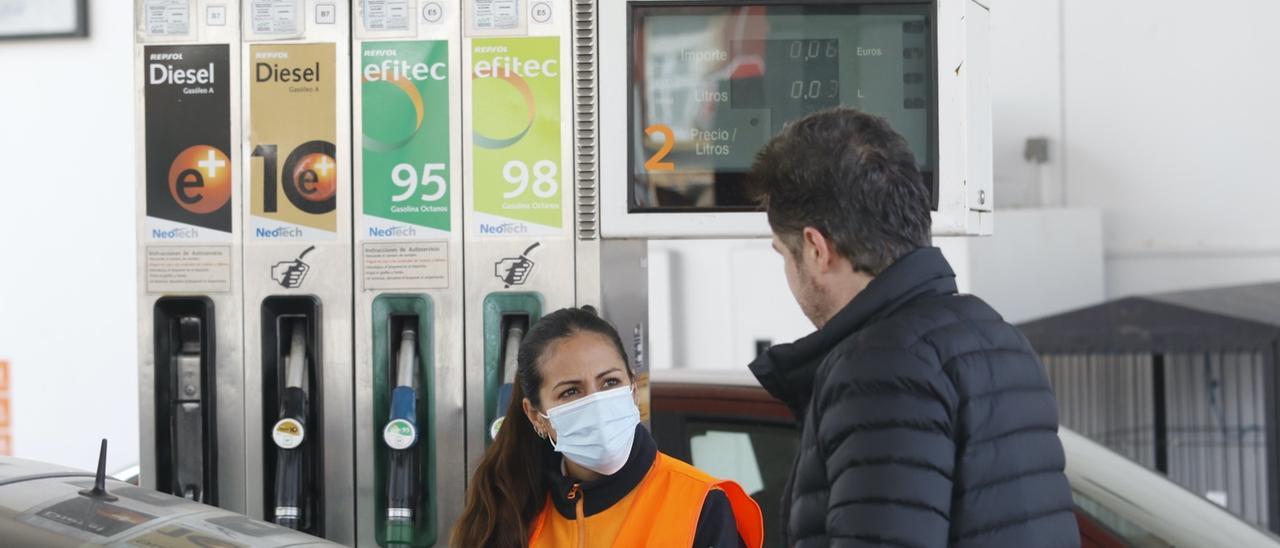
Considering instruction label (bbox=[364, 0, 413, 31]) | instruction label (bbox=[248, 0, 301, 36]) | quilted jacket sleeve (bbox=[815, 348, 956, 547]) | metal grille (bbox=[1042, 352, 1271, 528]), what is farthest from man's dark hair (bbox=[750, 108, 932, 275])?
metal grille (bbox=[1042, 352, 1271, 528])

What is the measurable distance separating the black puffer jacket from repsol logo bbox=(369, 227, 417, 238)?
1.16m

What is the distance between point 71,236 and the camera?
8539 mm

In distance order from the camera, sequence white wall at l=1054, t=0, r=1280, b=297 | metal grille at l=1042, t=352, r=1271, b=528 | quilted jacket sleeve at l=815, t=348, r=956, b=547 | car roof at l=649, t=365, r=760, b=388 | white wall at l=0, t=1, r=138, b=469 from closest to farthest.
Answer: quilted jacket sleeve at l=815, t=348, r=956, b=547 → car roof at l=649, t=365, r=760, b=388 → metal grille at l=1042, t=352, r=1271, b=528 → white wall at l=0, t=1, r=138, b=469 → white wall at l=1054, t=0, r=1280, b=297

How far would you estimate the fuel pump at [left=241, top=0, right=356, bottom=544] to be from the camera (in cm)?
288


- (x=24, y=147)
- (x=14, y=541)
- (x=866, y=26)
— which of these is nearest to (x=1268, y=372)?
(x=866, y=26)

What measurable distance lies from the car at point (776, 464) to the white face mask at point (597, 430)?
1.30m

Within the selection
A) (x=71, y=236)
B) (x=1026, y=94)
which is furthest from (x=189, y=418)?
(x=1026, y=94)

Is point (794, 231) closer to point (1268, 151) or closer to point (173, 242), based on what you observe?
point (173, 242)

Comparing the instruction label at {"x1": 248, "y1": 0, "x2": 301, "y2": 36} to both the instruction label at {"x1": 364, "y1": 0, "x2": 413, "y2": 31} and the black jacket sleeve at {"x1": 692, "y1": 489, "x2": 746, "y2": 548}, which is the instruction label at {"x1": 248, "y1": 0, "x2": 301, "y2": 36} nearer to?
the instruction label at {"x1": 364, "y1": 0, "x2": 413, "y2": 31}

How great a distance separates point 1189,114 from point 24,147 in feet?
22.4

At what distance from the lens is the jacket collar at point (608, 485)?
8.25 feet

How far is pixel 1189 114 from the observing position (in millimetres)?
8781

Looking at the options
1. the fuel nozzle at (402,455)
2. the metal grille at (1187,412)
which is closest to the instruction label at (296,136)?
the fuel nozzle at (402,455)

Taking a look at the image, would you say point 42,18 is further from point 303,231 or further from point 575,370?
point 575,370
